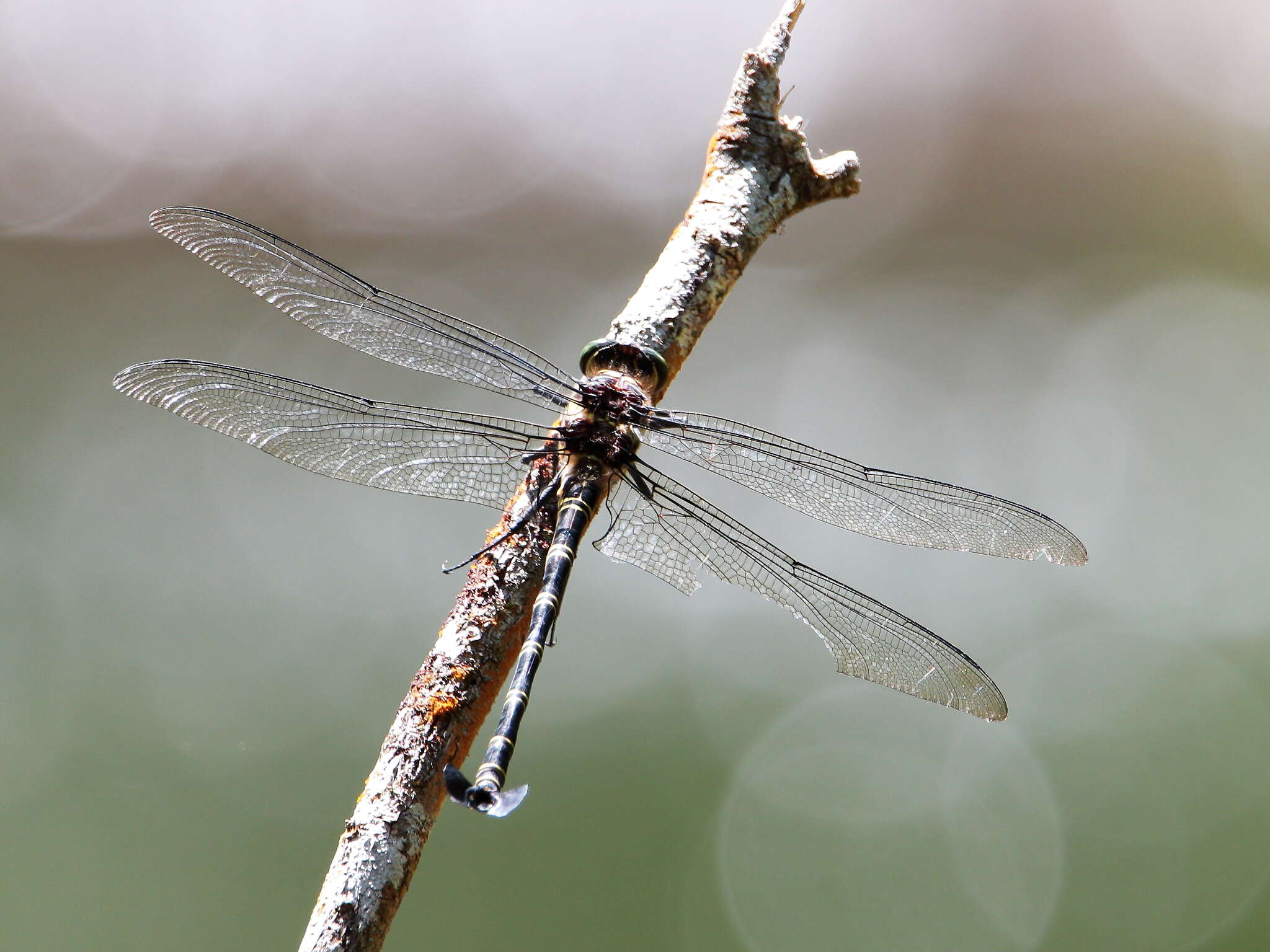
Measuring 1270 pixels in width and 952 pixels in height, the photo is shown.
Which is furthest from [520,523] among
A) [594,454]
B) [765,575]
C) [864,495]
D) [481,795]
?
[864,495]

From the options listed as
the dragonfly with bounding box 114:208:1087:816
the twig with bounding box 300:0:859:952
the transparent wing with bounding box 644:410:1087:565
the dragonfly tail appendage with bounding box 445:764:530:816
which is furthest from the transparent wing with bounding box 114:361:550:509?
the dragonfly tail appendage with bounding box 445:764:530:816

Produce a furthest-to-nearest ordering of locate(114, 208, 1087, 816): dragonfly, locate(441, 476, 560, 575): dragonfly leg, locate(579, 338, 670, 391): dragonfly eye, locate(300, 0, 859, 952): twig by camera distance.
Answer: locate(114, 208, 1087, 816): dragonfly
locate(579, 338, 670, 391): dragonfly eye
locate(441, 476, 560, 575): dragonfly leg
locate(300, 0, 859, 952): twig

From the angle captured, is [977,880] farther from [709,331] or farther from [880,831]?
[709,331]

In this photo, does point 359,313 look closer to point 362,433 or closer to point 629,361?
point 362,433

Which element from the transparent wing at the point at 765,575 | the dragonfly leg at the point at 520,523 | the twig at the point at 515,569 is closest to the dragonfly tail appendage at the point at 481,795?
the twig at the point at 515,569

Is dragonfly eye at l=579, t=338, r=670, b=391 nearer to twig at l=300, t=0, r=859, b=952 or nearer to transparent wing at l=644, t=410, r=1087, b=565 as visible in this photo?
twig at l=300, t=0, r=859, b=952
